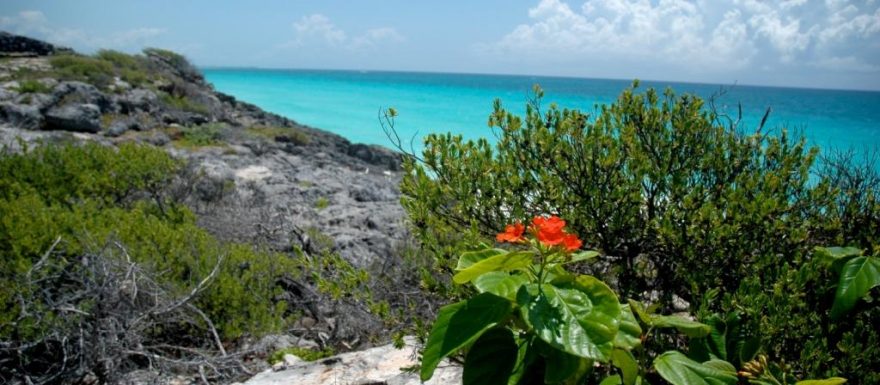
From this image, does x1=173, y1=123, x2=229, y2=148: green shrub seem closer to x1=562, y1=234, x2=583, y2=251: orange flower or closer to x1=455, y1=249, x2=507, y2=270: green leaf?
x1=455, y1=249, x2=507, y2=270: green leaf

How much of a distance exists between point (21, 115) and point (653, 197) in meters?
15.7

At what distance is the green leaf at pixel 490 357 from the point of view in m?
1.72

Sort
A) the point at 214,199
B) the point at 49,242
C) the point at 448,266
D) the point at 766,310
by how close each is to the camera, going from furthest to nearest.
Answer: the point at 214,199
the point at 49,242
the point at 448,266
the point at 766,310

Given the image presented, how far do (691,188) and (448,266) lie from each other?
1222 mm

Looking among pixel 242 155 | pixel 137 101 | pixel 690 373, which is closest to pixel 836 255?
pixel 690 373

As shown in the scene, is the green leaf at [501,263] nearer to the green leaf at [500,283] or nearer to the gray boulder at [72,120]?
the green leaf at [500,283]

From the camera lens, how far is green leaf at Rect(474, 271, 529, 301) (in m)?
1.64

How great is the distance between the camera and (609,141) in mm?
2754

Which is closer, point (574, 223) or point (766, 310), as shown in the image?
point (766, 310)

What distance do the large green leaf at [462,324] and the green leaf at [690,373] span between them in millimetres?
505

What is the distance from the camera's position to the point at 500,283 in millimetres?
1672

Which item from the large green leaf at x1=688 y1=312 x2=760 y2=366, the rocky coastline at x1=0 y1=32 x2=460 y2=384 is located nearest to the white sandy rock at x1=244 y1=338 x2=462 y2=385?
the rocky coastline at x1=0 y1=32 x2=460 y2=384

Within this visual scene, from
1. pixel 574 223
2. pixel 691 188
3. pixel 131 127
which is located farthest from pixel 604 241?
pixel 131 127

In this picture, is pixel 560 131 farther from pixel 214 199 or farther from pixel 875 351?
pixel 214 199
